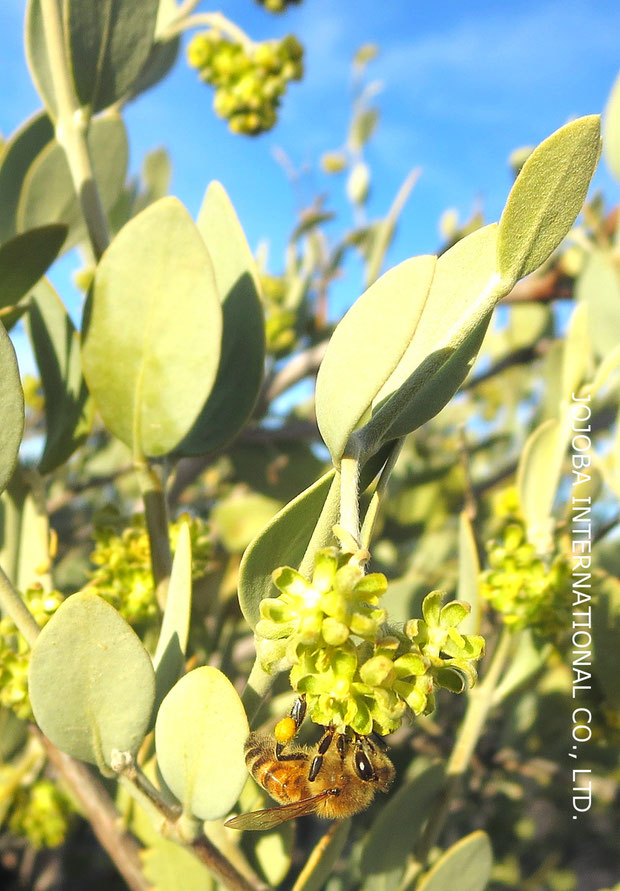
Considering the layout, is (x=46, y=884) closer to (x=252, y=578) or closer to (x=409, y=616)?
(x=409, y=616)

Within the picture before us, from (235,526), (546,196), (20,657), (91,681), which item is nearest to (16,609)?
(91,681)

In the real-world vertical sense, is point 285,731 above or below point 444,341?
below

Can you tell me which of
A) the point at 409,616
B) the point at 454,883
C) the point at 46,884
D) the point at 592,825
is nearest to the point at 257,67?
the point at 409,616

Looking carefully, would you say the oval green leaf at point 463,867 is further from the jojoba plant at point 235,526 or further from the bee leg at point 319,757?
the bee leg at point 319,757

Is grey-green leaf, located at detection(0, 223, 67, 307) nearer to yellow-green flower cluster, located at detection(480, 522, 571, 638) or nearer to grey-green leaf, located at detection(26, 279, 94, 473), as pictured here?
grey-green leaf, located at detection(26, 279, 94, 473)

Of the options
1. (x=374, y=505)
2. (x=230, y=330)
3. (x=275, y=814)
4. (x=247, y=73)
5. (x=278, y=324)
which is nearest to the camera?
(x=374, y=505)

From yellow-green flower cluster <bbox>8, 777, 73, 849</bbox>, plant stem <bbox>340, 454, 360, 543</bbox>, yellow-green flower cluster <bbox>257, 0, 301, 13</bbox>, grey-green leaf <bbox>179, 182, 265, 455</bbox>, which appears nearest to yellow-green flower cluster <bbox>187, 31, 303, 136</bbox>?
yellow-green flower cluster <bbox>257, 0, 301, 13</bbox>

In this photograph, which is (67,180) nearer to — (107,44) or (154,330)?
(107,44)

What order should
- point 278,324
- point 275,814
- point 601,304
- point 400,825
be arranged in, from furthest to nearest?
point 278,324, point 601,304, point 400,825, point 275,814
